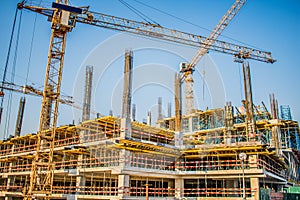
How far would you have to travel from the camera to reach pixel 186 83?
71.3 metres

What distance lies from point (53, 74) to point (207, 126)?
3770cm

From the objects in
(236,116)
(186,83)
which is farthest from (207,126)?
(186,83)

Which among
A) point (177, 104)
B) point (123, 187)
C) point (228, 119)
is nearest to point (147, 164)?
point (123, 187)

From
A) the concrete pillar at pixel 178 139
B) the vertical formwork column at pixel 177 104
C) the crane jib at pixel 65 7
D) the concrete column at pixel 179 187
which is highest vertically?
the crane jib at pixel 65 7

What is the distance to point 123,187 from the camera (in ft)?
77.4

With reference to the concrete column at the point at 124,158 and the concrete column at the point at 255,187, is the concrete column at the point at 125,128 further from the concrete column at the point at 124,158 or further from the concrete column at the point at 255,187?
the concrete column at the point at 255,187

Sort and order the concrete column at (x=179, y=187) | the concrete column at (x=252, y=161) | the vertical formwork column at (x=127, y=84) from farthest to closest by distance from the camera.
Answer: the vertical formwork column at (x=127, y=84)
the concrete column at (x=179, y=187)
the concrete column at (x=252, y=161)

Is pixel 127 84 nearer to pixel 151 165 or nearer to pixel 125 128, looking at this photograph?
pixel 125 128

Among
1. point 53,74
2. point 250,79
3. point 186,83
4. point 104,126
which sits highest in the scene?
point 186,83

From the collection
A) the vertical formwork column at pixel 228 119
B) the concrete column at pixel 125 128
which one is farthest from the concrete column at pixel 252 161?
the vertical formwork column at pixel 228 119

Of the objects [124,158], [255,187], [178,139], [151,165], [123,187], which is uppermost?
[178,139]

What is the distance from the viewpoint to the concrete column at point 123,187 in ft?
76.7

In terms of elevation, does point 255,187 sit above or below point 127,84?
below

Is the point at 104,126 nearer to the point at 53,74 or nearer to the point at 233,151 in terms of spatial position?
the point at 53,74
